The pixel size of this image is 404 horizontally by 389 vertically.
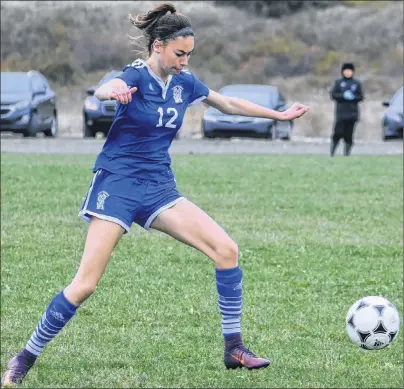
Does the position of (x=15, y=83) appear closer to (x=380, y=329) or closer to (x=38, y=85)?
(x=38, y=85)

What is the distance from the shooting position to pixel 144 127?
239 inches

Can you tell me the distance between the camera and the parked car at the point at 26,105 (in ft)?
92.5

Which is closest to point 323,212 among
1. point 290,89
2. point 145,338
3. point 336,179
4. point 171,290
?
point 336,179

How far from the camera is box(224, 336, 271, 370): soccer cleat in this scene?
6.22 meters

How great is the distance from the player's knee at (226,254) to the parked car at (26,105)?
2229 centimetres

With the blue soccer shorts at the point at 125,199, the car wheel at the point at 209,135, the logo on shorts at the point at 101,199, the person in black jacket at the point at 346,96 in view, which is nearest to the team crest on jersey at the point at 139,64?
the blue soccer shorts at the point at 125,199

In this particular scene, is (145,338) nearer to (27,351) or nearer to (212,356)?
(212,356)

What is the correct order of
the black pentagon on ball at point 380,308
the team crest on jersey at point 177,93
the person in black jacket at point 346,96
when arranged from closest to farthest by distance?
the team crest on jersey at point 177,93, the black pentagon on ball at point 380,308, the person in black jacket at point 346,96

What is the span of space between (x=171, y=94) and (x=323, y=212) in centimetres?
831

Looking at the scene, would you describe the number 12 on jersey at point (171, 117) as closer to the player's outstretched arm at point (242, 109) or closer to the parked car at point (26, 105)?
the player's outstretched arm at point (242, 109)

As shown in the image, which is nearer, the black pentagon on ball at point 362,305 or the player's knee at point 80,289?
the player's knee at point 80,289

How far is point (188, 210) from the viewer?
622 cm

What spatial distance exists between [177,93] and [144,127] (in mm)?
300

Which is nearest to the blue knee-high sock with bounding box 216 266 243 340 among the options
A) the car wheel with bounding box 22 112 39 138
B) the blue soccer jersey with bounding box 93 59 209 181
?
the blue soccer jersey with bounding box 93 59 209 181
